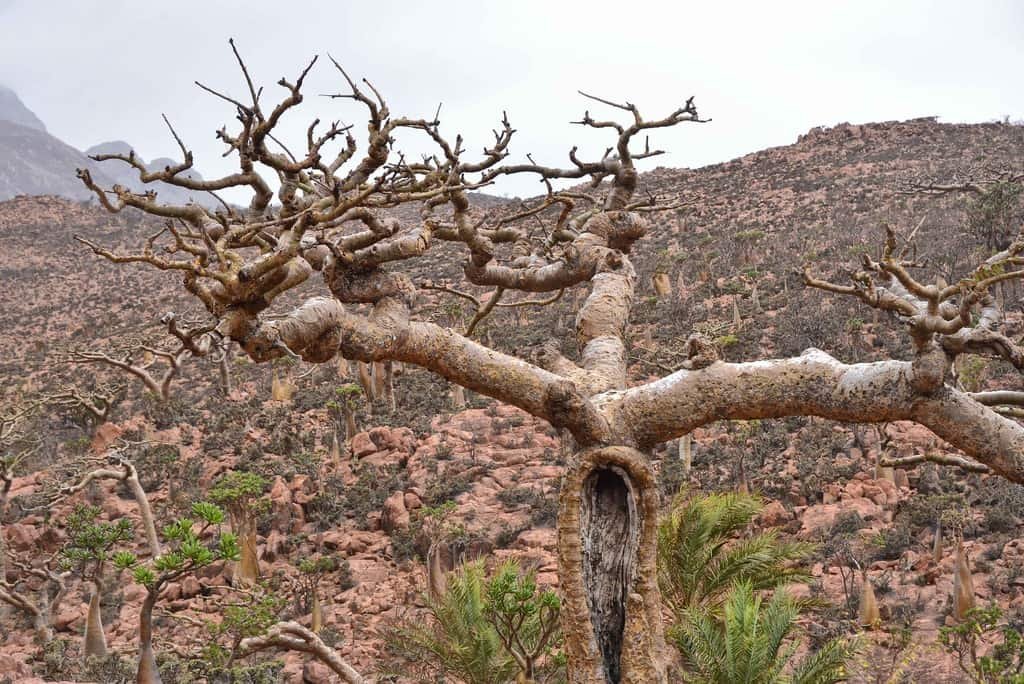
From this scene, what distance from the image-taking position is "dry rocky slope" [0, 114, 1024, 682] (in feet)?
30.7

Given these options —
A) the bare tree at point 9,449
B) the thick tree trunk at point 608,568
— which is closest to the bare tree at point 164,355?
the bare tree at point 9,449

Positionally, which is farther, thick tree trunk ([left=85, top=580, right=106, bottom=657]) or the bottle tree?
thick tree trunk ([left=85, top=580, right=106, bottom=657])

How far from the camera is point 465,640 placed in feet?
22.4

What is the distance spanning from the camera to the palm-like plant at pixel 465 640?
6.73 m

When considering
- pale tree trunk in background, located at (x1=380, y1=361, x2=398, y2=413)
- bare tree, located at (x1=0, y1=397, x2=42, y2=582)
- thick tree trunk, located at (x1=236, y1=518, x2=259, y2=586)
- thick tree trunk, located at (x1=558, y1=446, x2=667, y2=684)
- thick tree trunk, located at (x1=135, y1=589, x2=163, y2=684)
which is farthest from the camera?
pale tree trunk in background, located at (x1=380, y1=361, x2=398, y2=413)

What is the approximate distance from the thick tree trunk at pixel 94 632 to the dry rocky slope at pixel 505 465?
253 millimetres

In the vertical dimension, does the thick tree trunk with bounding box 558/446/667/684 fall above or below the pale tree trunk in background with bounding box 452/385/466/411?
above

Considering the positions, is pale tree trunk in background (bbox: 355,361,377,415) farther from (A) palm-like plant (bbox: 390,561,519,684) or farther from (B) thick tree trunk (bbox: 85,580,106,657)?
(A) palm-like plant (bbox: 390,561,519,684)

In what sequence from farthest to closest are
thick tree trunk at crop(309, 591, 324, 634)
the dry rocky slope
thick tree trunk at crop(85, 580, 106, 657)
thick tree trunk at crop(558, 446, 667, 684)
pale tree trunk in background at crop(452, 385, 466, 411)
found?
pale tree trunk in background at crop(452, 385, 466, 411)
thick tree trunk at crop(309, 591, 324, 634)
the dry rocky slope
thick tree trunk at crop(85, 580, 106, 657)
thick tree trunk at crop(558, 446, 667, 684)

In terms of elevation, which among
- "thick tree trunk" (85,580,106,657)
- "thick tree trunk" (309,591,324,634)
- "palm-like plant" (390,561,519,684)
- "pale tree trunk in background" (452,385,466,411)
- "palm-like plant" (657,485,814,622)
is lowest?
"thick tree trunk" (309,591,324,634)

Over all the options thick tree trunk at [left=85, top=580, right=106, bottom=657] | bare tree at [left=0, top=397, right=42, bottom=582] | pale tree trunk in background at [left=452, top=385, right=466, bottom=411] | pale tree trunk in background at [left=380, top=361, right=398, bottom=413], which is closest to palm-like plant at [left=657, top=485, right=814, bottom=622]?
thick tree trunk at [left=85, top=580, right=106, bottom=657]

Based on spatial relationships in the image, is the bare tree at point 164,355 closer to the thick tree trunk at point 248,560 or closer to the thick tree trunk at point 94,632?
the thick tree trunk at point 248,560

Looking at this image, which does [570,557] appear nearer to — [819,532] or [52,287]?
[819,532]

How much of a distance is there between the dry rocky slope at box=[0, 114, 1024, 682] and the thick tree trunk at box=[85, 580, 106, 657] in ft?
0.83
